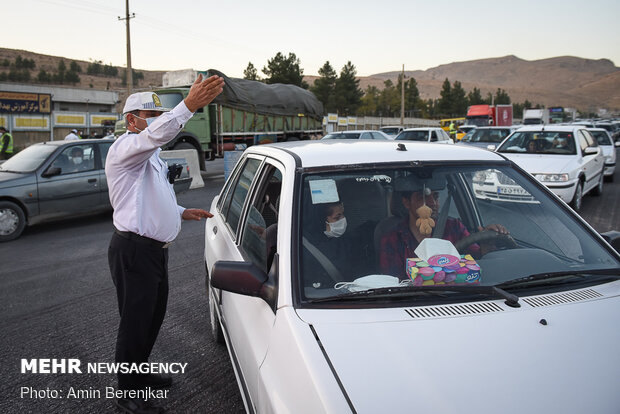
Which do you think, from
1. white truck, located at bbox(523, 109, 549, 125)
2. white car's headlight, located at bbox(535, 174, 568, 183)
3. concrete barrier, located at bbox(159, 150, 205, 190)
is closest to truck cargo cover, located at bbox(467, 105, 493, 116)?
white truck, located at bbox(523, 109, 549, 125)

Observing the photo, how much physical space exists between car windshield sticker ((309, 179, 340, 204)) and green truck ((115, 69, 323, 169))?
12.4m

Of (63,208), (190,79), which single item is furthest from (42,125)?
(63,208)

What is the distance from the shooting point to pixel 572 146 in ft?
31.1

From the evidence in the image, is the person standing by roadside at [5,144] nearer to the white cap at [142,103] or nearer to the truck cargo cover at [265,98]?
the truck cargo cover at [265,98]

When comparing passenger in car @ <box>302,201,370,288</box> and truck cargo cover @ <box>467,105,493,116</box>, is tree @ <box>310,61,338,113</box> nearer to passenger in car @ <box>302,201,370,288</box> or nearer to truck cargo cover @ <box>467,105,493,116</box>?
truck cargo cover @ <box>467,105,493,116</box>

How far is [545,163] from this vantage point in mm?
8797

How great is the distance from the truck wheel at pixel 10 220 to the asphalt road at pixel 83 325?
23 cm

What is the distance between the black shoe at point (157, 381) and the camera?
2.97 meters

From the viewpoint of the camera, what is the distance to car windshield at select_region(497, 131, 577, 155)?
9.55 metres

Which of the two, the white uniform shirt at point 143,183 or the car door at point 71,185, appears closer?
the white uniform shirt at point 143,183

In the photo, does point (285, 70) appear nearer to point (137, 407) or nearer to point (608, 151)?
point (608, 151)

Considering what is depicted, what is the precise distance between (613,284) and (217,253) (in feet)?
7.56

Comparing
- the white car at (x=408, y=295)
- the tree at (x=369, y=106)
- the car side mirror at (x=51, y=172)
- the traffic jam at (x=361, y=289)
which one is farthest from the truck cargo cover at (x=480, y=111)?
the tree at (x=369, y=106)

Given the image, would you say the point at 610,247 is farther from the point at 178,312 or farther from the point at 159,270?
the point at 178,312
